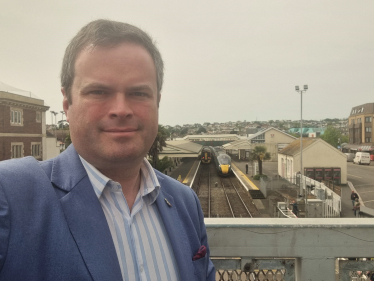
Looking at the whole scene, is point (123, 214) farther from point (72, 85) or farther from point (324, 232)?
point (324, 232)

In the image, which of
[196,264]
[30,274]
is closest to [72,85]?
[30,274]

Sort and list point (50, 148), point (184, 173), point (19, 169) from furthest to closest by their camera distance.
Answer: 1. point (184, 173)
2. point (50, 148)
3. point (19, 169)

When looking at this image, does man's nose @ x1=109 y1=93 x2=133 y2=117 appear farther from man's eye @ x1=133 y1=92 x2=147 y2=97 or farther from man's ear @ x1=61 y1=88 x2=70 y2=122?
man's ear @ x1=61 y1=88 x2=70 y2=122

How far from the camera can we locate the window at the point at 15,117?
2272 cm

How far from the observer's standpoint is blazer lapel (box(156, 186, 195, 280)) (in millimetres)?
1453

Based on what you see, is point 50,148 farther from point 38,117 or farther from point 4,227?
point 4,227

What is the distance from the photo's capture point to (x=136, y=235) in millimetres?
1368

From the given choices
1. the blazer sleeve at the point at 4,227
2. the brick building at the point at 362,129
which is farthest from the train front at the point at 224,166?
the brick building at the point at 362,129

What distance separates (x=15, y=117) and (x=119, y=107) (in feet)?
83.2

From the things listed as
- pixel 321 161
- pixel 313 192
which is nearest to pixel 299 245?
pixel 313 192

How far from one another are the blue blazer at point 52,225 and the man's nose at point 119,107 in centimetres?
29

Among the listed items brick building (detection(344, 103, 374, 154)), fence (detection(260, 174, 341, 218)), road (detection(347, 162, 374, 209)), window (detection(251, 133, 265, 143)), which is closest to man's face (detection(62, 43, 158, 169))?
fence (detection(260, 174, 341, 218))

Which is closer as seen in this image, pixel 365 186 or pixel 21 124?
pixel 21 124

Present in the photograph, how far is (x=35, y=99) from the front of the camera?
25.5 m
